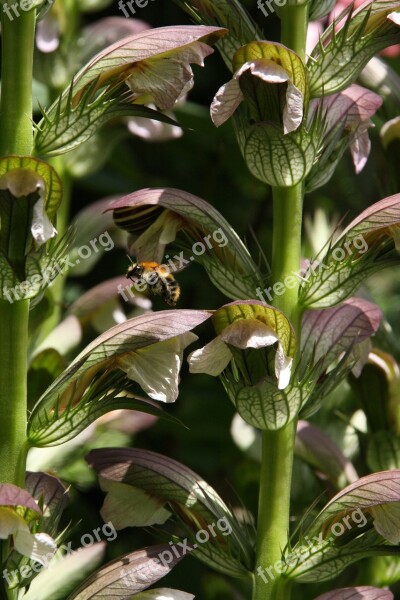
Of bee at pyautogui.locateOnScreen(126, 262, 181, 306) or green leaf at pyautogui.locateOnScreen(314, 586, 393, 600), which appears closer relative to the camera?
green leaf at pyautogui.locateOnScreen(314, 586, 393, 600)

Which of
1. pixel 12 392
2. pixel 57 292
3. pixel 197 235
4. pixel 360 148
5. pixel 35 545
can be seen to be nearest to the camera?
pixel 35 545

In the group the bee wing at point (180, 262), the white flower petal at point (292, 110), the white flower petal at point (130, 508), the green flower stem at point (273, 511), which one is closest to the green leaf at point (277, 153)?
the white flower petal at point (292, 110)

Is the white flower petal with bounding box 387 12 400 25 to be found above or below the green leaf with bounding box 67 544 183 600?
above

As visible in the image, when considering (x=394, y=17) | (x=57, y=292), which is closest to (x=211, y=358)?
(x=394, y=17)

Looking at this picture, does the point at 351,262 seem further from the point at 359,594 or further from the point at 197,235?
the point at 359,594

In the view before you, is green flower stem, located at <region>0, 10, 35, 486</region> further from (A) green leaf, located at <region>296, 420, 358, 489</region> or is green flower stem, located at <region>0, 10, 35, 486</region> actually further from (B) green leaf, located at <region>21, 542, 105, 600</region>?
(A) green leaf, located at <region>296, 420, 358, 489</region>

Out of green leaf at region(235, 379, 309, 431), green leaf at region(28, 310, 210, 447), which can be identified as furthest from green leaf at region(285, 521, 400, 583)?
green leaf at region(28, 310, 210, 447)
